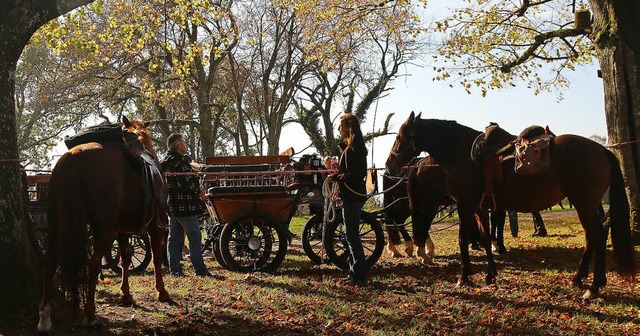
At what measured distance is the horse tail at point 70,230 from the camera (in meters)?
5.14

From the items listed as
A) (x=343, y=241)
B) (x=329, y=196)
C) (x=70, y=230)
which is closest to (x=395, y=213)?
(x=343, y=241)

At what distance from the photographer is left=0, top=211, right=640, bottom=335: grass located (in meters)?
5.50

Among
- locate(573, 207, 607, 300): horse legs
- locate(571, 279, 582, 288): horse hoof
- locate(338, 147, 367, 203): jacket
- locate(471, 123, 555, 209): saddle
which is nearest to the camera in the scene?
locate(573, 207, 607, 300): horse legs

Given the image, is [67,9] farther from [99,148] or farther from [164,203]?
[164,203]

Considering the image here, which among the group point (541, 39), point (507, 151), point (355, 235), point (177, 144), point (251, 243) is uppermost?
point (541, 39)

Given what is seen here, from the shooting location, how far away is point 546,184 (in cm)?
752

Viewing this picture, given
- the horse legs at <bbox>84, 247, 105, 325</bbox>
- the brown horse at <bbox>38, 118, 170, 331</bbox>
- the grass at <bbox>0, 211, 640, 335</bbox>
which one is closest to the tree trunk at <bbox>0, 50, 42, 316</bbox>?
the grass at <bbox>0, 211, 640, 335</bbox>

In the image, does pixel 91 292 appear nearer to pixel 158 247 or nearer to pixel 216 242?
pixel 158 247

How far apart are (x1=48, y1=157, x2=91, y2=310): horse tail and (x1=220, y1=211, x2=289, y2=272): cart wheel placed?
389 centimetres

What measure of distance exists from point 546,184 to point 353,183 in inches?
97.0

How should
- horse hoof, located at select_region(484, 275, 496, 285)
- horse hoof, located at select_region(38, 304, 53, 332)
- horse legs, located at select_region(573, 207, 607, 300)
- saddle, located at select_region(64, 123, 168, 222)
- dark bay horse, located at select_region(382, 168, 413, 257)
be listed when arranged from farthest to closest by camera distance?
dark bay horse, located at select_region(382, 168, 413, 257)
horse hoof, located at select_region(484, 275, 496, 285)
horse legs, located at select_region(573, 207, 607, 300)
saddle, located at select_region(64, 123, 168, 222)
horse hoof, located at select_region(38, 304, 53, 332)

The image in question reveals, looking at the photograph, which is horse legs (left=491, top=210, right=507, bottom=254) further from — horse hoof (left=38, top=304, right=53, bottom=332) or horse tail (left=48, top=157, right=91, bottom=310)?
horse hoof (left=38, top=304, right=53, bottom=332)

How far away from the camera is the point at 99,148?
5652 mm

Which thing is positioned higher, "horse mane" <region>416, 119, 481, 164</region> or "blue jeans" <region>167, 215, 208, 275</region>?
"horse mane" <region>416, 119, 481, 164</region>
